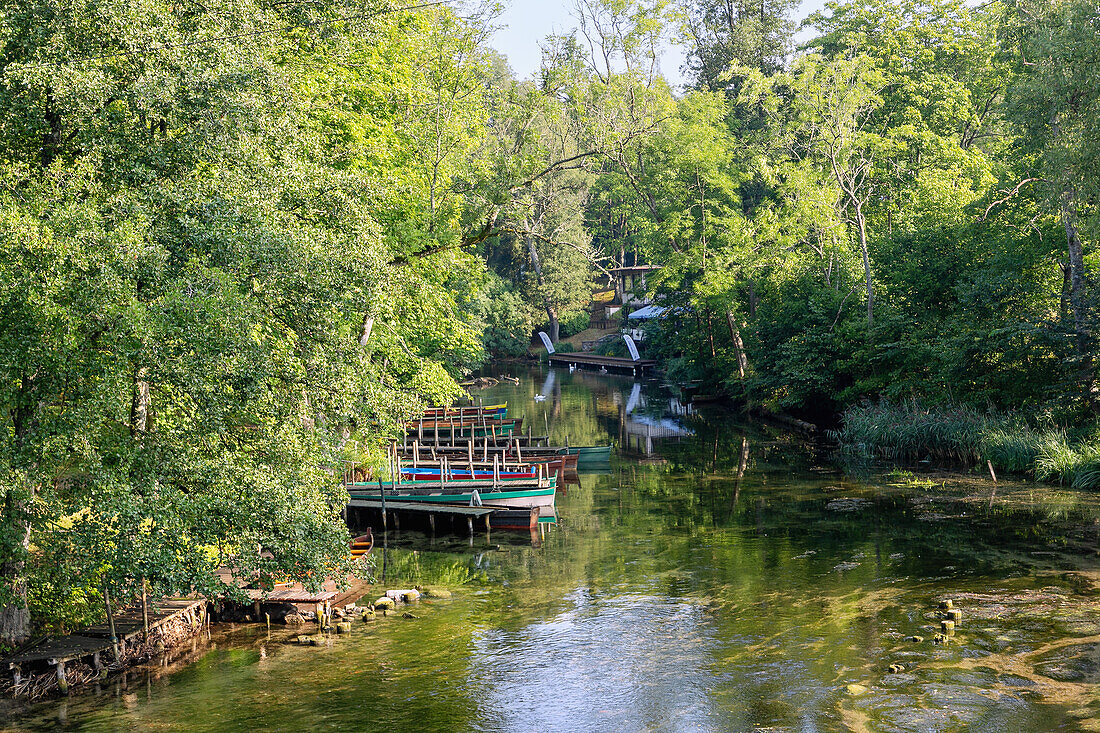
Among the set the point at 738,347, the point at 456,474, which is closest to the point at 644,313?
the point at 738,347

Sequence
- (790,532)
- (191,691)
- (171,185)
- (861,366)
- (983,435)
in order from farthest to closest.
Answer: (861,366)
(983,435)
(790,532)
(191,691)
(171,185)

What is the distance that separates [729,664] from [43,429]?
10780 millimetres

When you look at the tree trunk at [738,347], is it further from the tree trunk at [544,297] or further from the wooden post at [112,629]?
the wooden post at [112,629]

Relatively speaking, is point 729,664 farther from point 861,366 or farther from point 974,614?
point 861,366

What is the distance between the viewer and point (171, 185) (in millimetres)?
→ 12641

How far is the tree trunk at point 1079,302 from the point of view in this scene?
24984 mm

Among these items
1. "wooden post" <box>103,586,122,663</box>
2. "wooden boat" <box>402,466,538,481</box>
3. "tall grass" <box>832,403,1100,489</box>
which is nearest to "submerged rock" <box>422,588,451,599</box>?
"wooden post" <box>103,586,122,663</box>

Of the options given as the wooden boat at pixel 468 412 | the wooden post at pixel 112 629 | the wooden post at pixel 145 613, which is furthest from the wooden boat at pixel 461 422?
the wooden post at pixel 112 629

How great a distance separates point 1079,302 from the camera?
25031mm

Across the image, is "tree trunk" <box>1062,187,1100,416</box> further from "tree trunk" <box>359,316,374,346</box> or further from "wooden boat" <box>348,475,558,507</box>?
"tree trunk" <box>359,316,374,346</box>

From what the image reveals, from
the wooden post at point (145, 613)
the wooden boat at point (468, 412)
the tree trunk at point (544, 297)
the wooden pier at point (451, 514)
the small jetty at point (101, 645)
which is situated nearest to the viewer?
the small jetty at point (101, 645)

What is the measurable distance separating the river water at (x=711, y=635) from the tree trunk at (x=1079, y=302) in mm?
3499

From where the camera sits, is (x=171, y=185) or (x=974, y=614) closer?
(x=171, y=185)

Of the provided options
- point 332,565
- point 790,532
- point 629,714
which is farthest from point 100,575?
point 790,532
